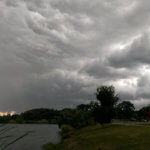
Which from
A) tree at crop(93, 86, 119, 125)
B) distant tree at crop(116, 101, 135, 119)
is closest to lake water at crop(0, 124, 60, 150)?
tree at crop(93, 86, 119, 125)

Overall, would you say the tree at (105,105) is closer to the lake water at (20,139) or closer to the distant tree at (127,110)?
the lake water at (20,139)

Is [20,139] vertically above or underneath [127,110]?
underneath

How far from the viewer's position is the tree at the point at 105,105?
218 ft

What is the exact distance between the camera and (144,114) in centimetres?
18125

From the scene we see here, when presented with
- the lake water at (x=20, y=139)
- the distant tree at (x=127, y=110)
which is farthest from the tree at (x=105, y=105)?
the distant tree at (x=127, y=110)

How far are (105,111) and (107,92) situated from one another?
7271 mm

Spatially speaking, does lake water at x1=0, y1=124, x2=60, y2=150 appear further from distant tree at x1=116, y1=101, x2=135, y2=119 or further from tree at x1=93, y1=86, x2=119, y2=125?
distant tree at x1=116, y1=101, x2=135, y2=119

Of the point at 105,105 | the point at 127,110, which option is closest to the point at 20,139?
the point at 105,105

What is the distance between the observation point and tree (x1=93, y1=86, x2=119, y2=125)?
66500 mm

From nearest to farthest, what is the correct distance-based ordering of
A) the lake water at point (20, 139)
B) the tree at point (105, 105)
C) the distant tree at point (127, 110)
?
the lake water at point (20, 139)
the tree at point (105, 105)
the distant tree at point (127, 110)

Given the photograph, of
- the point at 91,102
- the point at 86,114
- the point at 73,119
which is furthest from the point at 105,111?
the point at 73,119

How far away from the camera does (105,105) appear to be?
231 ft

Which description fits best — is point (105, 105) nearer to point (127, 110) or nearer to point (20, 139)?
point (20, 139)

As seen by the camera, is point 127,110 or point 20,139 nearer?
point 20,139
